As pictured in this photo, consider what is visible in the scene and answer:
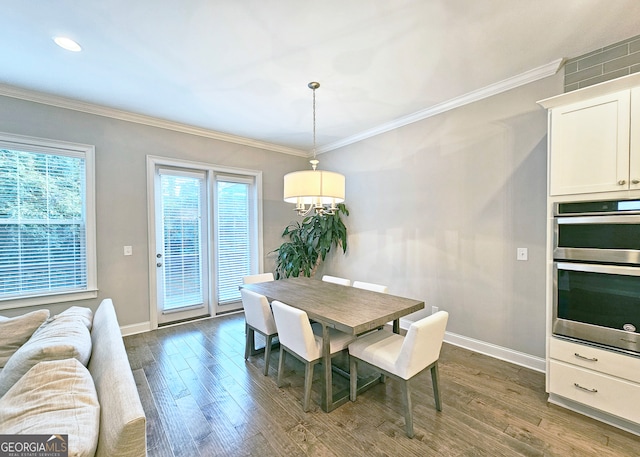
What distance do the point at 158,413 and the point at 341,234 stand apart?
320cm

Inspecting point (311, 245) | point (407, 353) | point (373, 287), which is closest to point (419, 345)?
point (407, 353)

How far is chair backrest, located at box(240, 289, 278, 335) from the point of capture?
2.56 metres

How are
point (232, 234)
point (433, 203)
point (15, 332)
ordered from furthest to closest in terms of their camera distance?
point (232, 234)
point (433, 203)
point (15, 332)

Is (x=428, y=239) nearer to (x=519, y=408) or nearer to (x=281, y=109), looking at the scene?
(x=519, y=408)

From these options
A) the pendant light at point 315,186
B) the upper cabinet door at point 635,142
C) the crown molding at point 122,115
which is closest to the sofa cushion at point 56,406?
the pendant light at point 315,186

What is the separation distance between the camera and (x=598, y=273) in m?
1.93

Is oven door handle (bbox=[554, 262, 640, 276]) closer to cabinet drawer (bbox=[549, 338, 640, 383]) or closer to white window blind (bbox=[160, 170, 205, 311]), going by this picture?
cabinet drawer (bbox=[549, 338, 640, 383])

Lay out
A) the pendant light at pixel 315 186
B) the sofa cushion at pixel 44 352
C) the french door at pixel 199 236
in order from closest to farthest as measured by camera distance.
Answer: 1. the sofa cushion at pixel 44 352
2. the pendant light at pixel 315 186
3. the french door at pixel 199 236

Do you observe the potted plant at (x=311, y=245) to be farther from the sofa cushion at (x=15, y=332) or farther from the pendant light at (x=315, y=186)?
the sofa cushion at (x=15, y=332)

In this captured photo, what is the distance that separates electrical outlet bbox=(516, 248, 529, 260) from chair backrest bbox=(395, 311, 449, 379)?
1.40m

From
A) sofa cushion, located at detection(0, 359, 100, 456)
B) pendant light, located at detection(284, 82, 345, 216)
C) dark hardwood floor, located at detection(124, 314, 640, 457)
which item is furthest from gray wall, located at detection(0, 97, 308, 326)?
sofa cushion, located at detection(0, 359, 100, 456)

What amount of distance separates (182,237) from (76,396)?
3238 millimetres

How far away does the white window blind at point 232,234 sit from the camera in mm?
4391

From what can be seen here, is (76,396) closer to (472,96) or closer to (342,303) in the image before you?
(342,303)
